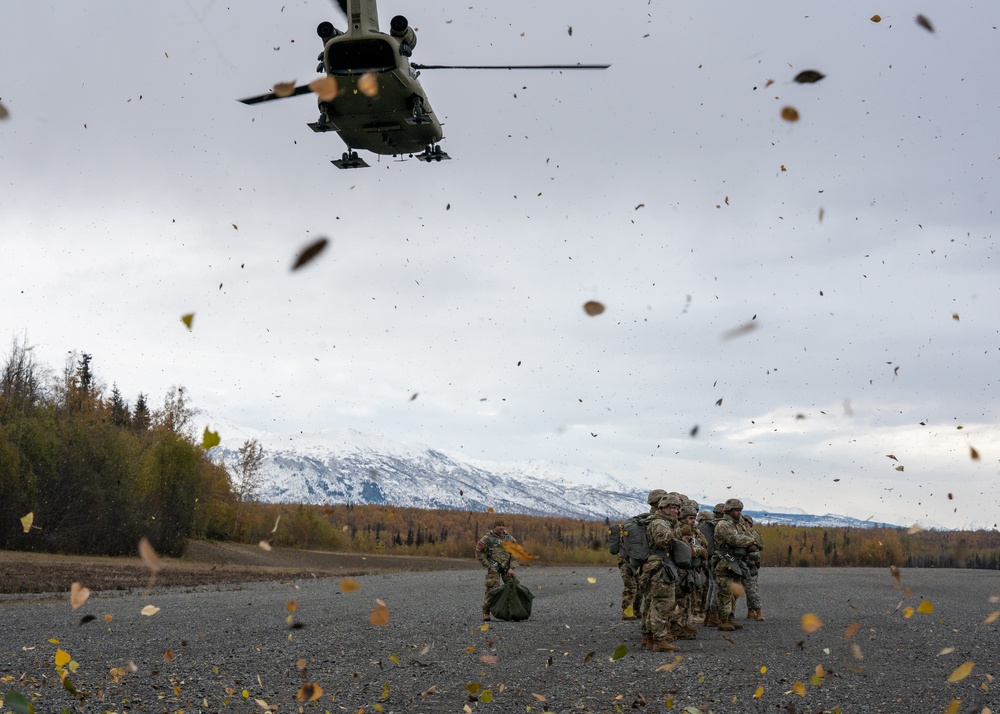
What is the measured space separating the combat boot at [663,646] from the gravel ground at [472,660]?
0.16 m

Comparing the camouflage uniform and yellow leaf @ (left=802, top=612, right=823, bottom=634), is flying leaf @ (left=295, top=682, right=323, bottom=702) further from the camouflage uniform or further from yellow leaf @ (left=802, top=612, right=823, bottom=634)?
yellow leaf @ (left=802, top=612, right=823, bottom=634)

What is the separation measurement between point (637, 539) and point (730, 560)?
11.5 ft

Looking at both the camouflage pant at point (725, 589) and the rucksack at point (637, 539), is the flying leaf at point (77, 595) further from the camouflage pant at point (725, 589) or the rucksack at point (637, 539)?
the camouflage pant at point (725, 589)

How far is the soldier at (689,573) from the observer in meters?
14.7

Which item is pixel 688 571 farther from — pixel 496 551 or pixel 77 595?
pixel 77 595

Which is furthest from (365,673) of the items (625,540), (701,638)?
(701,638)

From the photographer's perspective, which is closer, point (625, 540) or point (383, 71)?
point (625, 540)

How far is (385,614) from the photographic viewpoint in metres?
19.8

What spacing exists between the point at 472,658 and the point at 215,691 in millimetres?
3760

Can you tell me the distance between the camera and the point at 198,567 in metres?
49.3

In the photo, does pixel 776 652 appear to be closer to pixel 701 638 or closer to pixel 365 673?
pixel 701 638

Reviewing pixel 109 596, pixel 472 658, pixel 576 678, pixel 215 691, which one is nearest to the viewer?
pixel 215 691

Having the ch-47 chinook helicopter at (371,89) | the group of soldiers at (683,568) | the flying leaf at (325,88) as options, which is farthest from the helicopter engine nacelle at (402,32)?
the group of soldiers at (683,568)

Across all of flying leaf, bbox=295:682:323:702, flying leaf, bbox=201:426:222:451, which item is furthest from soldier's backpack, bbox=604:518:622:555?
flying leaf, bbox=201:426:222:451
